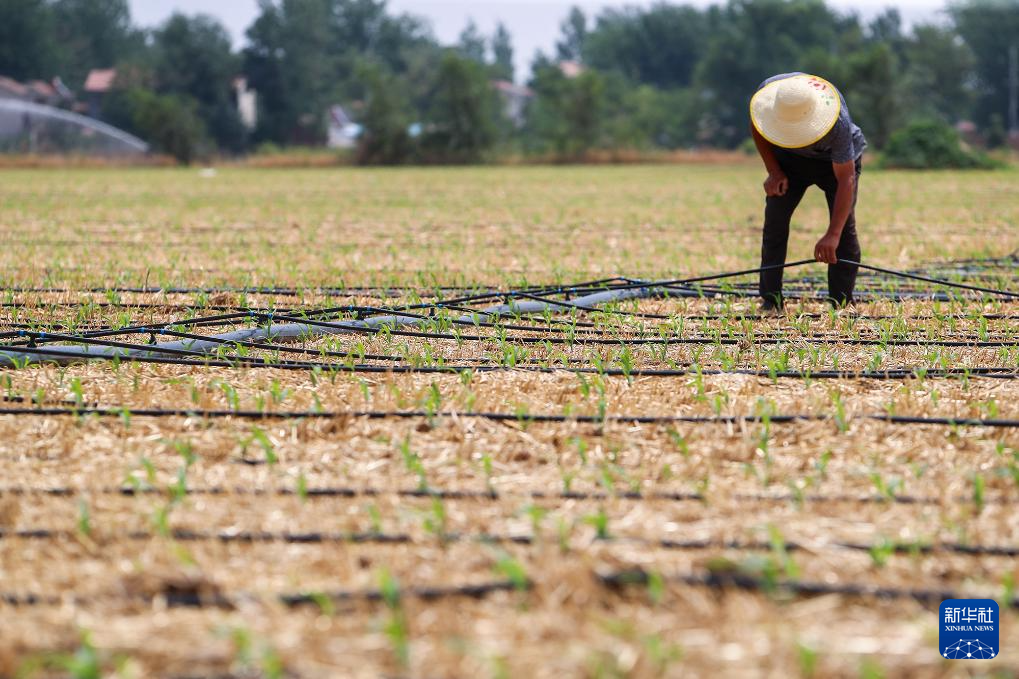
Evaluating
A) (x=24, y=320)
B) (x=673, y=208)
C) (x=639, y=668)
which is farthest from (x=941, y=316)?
(x=673, y=208)

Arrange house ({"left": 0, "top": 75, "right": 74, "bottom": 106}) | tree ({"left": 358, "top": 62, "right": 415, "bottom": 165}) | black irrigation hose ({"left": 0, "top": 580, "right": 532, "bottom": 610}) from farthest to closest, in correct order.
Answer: house ({"left": 0, "top": 75, "right": 74, "bottom": 106}), tree ({"left": 358, "top": 62, "right": 415, "bottom": 165}), black irrigation hose ({"left": 0, "top": 580, "right": 532, "bottom": 610})

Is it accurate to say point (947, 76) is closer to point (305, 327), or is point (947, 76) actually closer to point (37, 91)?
point (37, 91)

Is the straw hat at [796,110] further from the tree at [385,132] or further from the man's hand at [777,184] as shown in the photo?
the tree at [385,132]

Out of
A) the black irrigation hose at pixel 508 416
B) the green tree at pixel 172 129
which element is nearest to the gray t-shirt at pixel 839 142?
the black irrigation hose at pixel 508 416

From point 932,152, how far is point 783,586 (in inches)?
1169

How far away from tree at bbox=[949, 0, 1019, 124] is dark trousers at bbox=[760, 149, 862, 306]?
2625 inches

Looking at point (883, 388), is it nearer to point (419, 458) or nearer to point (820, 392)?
point (820, 392)

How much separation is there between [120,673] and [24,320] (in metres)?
4.65

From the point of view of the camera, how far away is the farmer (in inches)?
231

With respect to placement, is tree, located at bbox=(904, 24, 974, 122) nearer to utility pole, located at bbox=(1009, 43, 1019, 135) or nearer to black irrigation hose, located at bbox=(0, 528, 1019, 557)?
utility pole, located at bbox=(1009, 43, 1019, 135)

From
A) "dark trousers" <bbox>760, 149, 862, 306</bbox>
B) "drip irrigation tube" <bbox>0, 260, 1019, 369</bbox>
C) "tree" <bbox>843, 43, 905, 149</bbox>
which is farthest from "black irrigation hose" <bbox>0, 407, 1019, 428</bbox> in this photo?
"tree" <bbox>843, 43, 905, 149</bbox>

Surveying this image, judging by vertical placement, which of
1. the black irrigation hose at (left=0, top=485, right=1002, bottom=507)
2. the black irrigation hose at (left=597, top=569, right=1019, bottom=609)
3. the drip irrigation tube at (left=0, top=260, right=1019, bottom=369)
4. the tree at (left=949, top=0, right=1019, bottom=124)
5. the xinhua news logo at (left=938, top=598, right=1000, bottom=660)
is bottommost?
the xinhua news logo at (left=938, top=598, right=1000, bottom=660)

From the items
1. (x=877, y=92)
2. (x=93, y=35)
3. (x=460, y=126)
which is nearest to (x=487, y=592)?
(x=877, y=92)

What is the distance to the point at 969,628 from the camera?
253 centimetres
